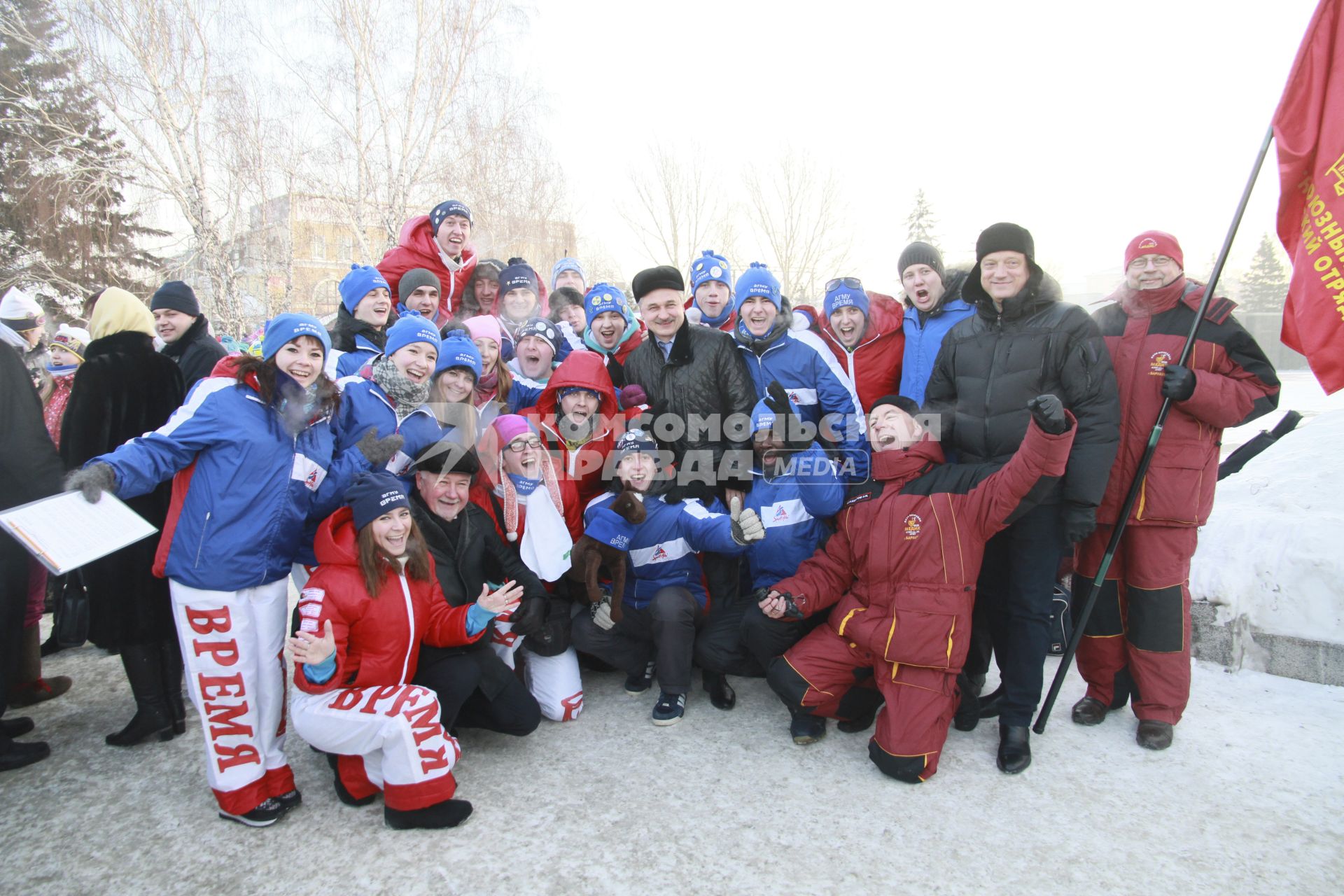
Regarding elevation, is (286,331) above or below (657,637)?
above

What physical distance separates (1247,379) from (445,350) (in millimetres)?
3752

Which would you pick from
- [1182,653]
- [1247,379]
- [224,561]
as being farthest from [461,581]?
[1247,379]

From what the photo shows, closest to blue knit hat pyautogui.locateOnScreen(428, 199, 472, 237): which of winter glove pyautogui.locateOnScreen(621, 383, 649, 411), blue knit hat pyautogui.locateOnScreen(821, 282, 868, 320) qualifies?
winter glove pyautogui.locateOnScreen(621, 383, 649, 411)

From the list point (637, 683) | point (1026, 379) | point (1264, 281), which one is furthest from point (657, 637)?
A: point (1264, 281)

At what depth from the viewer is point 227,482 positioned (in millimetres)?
2639

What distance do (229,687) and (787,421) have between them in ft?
8.83

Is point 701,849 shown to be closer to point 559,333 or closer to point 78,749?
point 78,749

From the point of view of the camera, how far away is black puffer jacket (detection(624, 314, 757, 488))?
3.82m

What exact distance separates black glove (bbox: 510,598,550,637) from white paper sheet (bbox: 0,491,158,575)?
1.50m

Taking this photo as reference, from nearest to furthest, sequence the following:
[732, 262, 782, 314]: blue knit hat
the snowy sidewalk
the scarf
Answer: the snowy sidewalk → the scarf → [732, 262, 782, 314]: blue knit hat

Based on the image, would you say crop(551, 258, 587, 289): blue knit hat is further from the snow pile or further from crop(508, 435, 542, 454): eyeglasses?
the snow pile

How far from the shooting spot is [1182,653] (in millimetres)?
3117

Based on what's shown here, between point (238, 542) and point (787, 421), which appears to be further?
point (787, 421)

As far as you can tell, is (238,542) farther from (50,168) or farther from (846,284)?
(50,168)
